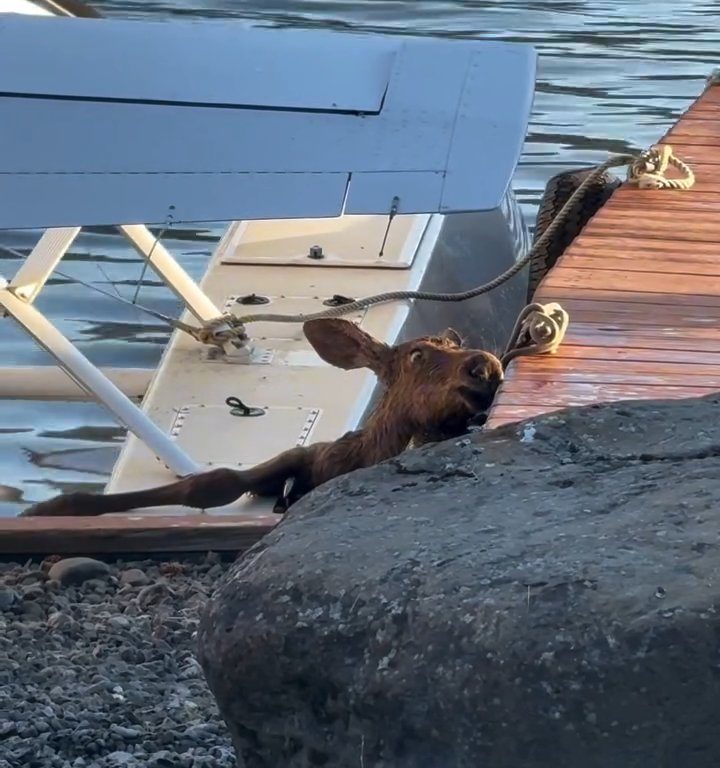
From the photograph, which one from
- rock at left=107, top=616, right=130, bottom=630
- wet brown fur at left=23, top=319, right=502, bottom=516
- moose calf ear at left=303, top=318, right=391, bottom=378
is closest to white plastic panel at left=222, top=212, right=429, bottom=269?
wet brown fur at left=23, top=319, right=502, bottom=516

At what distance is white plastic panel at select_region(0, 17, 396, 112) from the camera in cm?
421

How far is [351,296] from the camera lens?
7.50 metres

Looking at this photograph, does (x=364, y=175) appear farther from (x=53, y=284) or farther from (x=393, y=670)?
(x=53, y=284)

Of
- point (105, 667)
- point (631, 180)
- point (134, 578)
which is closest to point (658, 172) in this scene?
point (631, 180)

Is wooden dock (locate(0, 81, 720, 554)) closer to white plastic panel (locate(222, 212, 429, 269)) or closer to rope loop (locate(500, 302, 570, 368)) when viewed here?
rope loop (locate(500, 302, 570, 368))

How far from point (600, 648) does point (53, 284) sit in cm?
886

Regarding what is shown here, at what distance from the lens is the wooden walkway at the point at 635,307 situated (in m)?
3.94

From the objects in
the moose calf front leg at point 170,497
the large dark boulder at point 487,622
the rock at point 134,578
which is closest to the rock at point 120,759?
the large dark boulder at point 487,622

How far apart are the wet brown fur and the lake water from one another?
7.80 feet

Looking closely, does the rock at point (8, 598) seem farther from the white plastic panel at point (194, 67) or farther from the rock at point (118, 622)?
the white plastic panel at point (194, 67)

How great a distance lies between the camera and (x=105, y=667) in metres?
3.99

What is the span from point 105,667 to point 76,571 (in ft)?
2.16

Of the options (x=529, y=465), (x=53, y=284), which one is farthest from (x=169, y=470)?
(x=53, y=284)

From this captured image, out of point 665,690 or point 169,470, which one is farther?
point 169,470
